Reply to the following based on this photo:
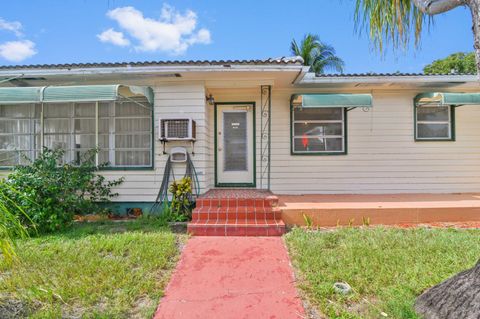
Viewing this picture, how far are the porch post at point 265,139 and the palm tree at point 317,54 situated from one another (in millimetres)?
15333

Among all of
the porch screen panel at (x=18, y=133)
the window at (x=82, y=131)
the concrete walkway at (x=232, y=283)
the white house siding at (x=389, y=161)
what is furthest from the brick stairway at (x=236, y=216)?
the porch screen panel at (x=18, y=133)

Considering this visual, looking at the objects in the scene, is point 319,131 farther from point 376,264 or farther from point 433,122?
point 376,264

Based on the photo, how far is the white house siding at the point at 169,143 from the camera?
6172mm

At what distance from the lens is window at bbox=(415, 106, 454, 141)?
23.9ft

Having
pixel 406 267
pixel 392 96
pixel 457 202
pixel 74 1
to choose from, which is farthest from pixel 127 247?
pixel 392 96

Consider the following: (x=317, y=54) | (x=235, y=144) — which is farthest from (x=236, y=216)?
(x=317, y=54)

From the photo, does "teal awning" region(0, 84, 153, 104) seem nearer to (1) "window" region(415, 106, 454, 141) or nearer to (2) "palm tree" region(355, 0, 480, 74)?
(2) "palm tree" region(355, 0, 480, 74)

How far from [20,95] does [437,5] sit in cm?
690

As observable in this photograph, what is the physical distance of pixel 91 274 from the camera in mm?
3352

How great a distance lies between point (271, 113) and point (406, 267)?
4.64 metres

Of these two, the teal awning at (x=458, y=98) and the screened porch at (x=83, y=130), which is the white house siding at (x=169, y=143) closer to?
the screened porch at (x=83, y=130)

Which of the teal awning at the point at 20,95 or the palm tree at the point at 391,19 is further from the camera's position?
the teal awning at the point at 20,95

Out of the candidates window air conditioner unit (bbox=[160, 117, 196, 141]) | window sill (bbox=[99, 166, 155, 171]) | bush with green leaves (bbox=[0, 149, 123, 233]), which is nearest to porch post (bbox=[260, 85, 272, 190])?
window air conditioner unit (bbox=[160, 117, 196, 141])

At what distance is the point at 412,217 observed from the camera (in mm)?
5480
